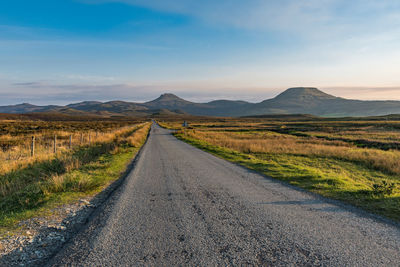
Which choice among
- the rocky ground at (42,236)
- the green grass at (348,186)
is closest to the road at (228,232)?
the rocky ground at (42,236)

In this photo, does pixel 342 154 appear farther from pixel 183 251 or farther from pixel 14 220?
pixel 14 220

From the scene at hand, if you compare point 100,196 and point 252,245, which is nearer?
point 252,245

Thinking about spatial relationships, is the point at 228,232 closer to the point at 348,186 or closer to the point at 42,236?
the point at 42,236

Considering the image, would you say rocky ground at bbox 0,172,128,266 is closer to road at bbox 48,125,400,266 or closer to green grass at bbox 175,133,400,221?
road at bbox 48,125,400,266

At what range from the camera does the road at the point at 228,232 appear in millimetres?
3865

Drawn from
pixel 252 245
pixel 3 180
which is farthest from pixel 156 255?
pixel 3 180

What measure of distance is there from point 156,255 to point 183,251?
1.53 ft

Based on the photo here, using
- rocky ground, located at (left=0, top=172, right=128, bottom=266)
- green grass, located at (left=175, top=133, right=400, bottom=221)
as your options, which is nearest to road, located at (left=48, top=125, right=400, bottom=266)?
rocky ground, located at (left=0, top=172, right=128, bottom=266)

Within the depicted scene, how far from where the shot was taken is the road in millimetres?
3865

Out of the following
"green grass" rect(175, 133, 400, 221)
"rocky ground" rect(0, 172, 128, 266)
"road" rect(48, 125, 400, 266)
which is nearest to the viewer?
"road" rect(48, 125, 400, 266)

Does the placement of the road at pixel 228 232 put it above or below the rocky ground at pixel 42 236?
above

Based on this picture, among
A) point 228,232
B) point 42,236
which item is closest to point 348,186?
point 228,232

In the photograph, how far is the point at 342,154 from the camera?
18.8 metres

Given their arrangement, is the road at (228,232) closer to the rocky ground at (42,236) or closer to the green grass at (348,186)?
the rocky ground at (42,236)
